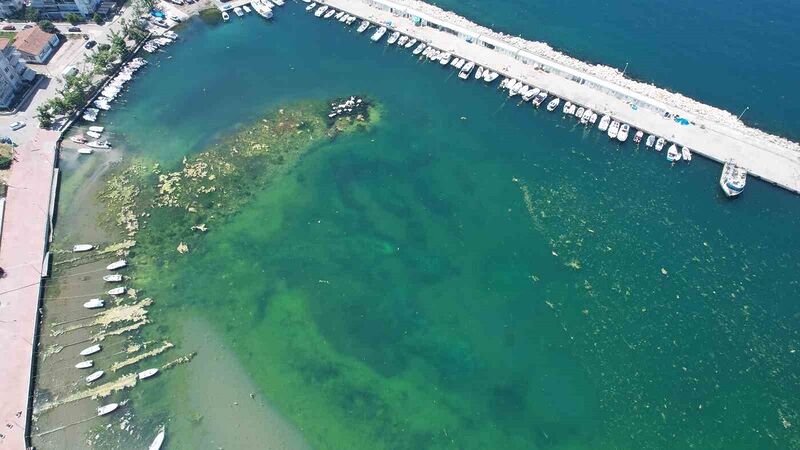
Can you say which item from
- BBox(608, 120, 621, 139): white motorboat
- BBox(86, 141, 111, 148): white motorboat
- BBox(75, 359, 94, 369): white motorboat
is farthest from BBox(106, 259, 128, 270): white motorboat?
BBox(608, 120, 621, 139): white motorboat

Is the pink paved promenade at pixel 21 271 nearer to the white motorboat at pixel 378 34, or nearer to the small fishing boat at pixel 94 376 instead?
the small fishing boat at pixel 94 376

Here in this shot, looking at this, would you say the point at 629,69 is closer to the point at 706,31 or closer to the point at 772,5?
the point at 706,31

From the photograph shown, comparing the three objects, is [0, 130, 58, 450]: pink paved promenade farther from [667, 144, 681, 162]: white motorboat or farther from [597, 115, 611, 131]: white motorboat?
[667, 144, 681, 162]: white motorboat

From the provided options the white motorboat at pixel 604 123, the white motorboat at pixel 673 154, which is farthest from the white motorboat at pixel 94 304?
the white motorboat at pixel 673 154

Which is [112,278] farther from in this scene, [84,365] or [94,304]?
[84,365]

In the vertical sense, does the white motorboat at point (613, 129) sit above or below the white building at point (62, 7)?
above

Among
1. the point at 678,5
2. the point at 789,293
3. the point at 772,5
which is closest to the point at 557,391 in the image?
the point at 789,293
